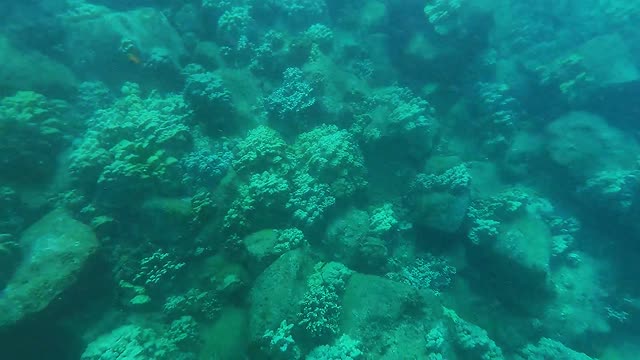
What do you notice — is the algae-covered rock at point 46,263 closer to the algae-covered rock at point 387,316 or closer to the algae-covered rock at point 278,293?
the algae-covered rock at point 278,293

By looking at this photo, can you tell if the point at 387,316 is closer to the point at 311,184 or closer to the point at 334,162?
the point at 311,184

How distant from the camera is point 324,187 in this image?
7969mm

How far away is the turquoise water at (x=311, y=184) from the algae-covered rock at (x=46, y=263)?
32 millimetres

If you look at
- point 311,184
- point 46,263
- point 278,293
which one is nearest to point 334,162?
point 311,184

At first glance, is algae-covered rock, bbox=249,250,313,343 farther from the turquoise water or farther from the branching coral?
the branching coral

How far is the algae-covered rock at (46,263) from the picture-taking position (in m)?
5.77

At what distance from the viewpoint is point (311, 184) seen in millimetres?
7898

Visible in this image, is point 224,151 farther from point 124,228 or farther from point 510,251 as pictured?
point 510,251

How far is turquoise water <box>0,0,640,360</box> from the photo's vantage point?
6.34 m

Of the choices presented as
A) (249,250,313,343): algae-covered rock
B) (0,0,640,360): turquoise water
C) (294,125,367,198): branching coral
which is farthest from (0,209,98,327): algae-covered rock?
(294,125,367,198): branching coral

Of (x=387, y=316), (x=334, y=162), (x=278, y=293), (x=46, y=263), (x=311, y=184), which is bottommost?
(x=387, y=316)

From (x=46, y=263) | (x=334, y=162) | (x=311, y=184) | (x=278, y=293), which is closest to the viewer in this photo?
(x=46, y=263)

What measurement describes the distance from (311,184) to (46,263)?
465 centimetres

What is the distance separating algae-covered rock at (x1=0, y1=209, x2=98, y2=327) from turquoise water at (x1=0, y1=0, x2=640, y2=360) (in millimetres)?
32
